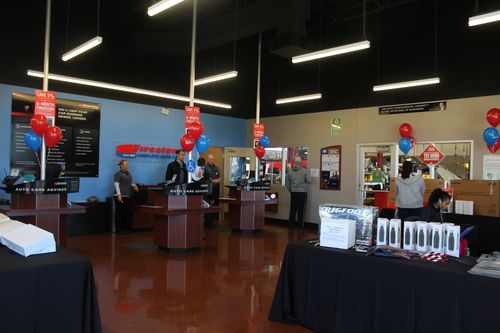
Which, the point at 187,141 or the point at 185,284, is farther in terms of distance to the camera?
the point at 187,141

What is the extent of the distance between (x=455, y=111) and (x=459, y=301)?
634 cm

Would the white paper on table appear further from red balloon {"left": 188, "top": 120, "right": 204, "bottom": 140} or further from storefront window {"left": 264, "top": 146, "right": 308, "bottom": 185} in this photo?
storefront window {"left": 264, "top": 146, "right": 308, "bottom": 185}

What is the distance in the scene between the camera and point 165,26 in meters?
9.03

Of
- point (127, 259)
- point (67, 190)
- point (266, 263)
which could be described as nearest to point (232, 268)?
point (266, 263)

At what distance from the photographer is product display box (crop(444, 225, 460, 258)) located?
3113 mm

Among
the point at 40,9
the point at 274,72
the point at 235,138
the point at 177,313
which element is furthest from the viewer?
the point at 235,138

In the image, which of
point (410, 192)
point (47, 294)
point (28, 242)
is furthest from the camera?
point (410, 192)

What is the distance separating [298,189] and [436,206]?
18.1 feet

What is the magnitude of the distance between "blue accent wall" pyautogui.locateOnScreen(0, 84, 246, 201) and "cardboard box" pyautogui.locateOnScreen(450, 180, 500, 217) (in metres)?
6.56

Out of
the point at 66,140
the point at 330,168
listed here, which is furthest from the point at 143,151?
the point at 330,168

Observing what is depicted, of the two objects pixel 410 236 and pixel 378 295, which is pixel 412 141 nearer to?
pixel 410 236

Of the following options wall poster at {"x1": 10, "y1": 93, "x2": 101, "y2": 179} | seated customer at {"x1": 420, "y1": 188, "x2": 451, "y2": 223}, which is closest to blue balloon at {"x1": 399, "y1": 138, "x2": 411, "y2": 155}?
seated customer at {"x1": 420, "y1": 188, "x2": 451, "y2": 223}

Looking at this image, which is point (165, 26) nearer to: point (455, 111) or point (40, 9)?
point (40, 9)

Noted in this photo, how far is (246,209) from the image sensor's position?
8.85 meters
